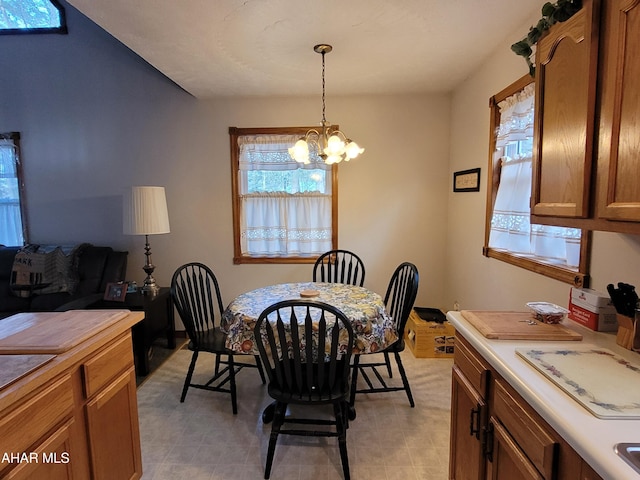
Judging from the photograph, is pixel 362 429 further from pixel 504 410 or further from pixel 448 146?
pixel 448 146

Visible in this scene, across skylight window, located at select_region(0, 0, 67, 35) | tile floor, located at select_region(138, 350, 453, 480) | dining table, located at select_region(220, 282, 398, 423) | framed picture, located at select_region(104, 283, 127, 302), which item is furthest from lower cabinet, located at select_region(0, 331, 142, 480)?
skylight window, located at select_region(0, 0, 67, 35)

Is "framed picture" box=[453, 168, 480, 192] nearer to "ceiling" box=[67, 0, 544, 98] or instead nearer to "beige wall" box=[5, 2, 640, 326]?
"beige wall" box=[5, 2, 640, 326]

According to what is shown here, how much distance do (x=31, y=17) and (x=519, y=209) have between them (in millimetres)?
4655

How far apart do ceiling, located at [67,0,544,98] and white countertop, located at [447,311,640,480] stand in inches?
68.4

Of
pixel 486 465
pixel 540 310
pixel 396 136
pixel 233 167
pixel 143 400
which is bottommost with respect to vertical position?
pixel 143 400

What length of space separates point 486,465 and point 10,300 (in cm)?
386

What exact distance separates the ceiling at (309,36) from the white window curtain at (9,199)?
6.87ft

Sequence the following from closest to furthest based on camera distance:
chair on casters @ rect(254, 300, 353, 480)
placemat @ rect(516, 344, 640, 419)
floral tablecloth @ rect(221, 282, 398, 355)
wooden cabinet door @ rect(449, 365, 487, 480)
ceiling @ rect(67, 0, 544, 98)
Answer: placemat @ rect(516, 344, 640, 419) → wooden cabinet door @ rect(449, 365, 487, 480) → chair on casters @ rect(254, 300, 353, 480) → ceiling @ rect(67, 0, 544, 98) → floral tablecloth @ rect(221, 282, 398, 355)

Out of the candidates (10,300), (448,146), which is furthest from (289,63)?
(10,300)

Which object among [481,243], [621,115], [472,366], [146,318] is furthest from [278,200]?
[621,115]

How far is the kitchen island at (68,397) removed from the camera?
3.15 feet

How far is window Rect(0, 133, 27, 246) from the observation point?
3.55m

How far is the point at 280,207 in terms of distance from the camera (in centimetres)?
354

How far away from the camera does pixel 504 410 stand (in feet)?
3.70
